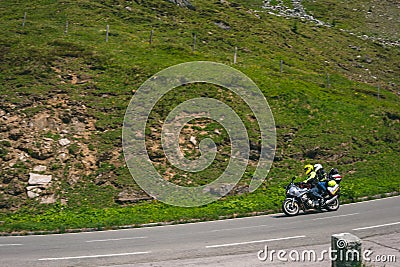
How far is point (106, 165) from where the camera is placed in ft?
67.8

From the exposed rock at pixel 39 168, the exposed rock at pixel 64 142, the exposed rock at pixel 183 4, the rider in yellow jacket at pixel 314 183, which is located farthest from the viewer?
the exposed rock at pixel 183 4

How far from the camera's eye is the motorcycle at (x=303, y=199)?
16.2 m

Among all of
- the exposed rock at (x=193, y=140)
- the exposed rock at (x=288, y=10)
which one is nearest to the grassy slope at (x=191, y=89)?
the exposed rock at (x=193, y=140)

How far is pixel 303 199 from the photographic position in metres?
16.4

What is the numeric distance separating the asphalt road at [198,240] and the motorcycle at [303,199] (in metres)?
0.35

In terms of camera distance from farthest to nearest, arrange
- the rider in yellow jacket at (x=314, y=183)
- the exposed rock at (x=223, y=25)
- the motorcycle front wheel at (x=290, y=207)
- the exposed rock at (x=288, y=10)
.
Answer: the exposed rock at (x=288, y=10) < the exposed rock at (x=223, y=25) < the rider in yellow jacket at (x=314, y=183) < the motorcycle front wheel at (x=290, y=207)

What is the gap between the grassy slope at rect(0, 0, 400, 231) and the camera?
59.8ft

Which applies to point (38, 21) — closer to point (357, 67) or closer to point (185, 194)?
point (185, 194)

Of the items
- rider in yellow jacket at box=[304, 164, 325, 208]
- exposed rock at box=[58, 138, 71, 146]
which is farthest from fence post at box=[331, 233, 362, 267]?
exposed rock at box=[58, 138, 71, 146]

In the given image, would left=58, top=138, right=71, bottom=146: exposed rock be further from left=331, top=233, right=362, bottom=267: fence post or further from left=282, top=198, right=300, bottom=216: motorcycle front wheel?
left=331, top=233, right=362, bottom=267: fence post

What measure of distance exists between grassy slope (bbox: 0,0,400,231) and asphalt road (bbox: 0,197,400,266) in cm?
188

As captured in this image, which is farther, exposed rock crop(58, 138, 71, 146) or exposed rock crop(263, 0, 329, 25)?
exposed rock crop(263, 0, 329, 25)

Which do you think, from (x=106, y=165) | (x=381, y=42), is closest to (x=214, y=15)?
(x=381, y=42)

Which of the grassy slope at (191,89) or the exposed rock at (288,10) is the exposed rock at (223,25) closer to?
the grassy slope at (191,89)
